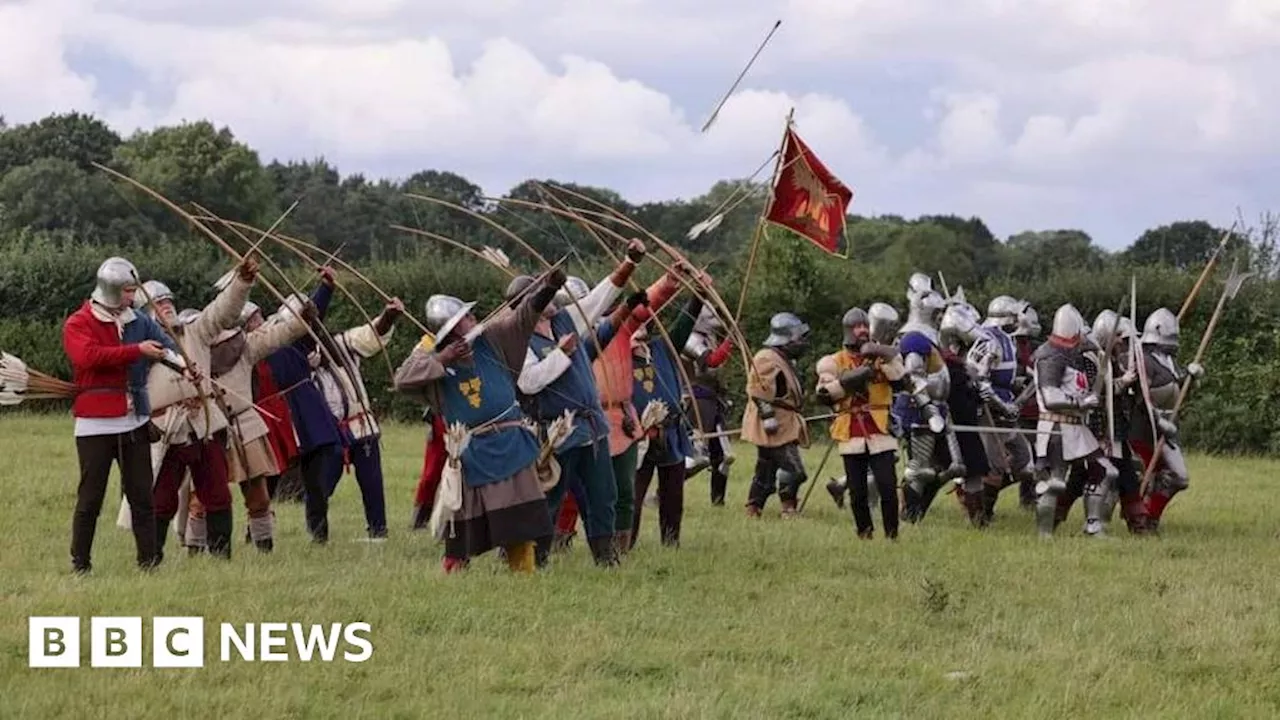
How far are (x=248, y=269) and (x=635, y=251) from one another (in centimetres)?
208

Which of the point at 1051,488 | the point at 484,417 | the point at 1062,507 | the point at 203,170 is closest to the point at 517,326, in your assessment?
the point at 484,417

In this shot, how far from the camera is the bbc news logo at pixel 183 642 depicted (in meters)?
7.47

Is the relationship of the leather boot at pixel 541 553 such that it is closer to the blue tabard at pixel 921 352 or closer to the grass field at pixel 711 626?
the grass field at pixel 711 626

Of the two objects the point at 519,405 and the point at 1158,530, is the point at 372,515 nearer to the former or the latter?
the point at 519,405

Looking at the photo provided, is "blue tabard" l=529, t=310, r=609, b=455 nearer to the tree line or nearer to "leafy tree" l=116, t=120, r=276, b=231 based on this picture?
the tree line

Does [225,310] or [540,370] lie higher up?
[225,310]

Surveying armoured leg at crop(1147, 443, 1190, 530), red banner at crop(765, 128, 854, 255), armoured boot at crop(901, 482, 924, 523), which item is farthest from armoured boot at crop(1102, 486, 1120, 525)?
red banner at crop(765, 128, 854, 255)

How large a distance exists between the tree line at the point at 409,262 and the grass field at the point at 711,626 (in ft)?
19.0

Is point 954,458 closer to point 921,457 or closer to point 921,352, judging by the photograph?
point 921,457

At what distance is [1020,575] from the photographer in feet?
34.5

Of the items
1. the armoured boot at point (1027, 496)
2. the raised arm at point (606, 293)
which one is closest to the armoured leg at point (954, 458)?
the armoured boot at point (1027, 496)

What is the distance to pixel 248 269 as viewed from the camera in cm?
966

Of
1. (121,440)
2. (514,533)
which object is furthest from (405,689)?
(121,440)

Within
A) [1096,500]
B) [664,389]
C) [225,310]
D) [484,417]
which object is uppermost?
[225,310]
